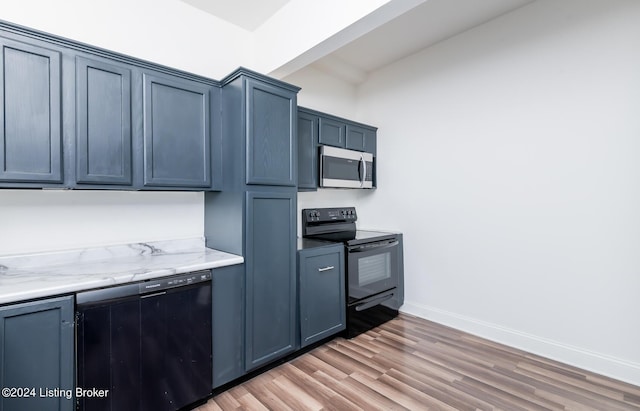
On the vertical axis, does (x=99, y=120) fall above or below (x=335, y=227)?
above

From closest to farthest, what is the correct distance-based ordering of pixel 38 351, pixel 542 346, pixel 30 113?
pixel 38 351 → pixel 30 113 → pixel 542 346

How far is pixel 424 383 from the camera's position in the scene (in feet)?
6.78

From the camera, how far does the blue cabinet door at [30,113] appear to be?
1.48 meters

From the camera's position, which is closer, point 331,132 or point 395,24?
point 395,24

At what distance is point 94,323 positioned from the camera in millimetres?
1462

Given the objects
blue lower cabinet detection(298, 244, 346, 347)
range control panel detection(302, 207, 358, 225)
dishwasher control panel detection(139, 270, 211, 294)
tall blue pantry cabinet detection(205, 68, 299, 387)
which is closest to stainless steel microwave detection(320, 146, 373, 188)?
range control panel detection(302, 207, 358, 225)

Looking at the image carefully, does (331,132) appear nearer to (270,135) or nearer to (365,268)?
(270,135)

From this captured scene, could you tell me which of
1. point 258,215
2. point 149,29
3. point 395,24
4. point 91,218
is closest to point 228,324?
point 258,215

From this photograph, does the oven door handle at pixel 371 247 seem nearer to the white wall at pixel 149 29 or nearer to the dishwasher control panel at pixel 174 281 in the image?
the dishwasher control panel at pixel 174 281

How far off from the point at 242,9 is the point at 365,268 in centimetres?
257

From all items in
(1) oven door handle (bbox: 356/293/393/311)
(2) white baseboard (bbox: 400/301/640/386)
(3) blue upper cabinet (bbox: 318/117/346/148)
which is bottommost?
(2) white baseboard (bbox: 400/301/640/386)

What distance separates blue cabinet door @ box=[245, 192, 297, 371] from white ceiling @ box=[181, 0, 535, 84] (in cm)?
121

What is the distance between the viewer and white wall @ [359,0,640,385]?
2.12 m

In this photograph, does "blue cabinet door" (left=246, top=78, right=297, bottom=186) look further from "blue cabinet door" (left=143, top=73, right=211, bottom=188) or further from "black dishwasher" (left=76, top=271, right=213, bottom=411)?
"black dishwasher" (left=76, top=271, right=213, bottom=411)
